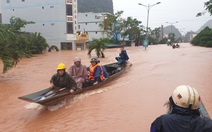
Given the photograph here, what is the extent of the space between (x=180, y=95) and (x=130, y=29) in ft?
163

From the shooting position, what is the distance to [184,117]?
252 cm

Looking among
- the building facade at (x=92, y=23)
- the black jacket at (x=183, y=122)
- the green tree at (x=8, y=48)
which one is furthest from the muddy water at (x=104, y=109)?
the building facade at (x=92, y=23)

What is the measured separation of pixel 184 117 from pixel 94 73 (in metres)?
6.47

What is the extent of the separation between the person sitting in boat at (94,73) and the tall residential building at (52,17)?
99.9 feet

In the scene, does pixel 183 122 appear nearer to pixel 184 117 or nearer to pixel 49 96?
pixel 184 117

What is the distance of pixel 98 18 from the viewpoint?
2282 inches

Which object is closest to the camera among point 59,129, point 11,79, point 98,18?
point 59,129

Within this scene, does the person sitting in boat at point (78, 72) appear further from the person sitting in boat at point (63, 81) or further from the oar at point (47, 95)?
the oar at point (47, 95)

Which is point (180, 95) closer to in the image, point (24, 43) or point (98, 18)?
point (24, 43)

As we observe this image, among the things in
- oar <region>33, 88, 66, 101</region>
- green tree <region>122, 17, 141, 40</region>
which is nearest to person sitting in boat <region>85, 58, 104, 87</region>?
oar <region>33, 88, 66, 101</region>

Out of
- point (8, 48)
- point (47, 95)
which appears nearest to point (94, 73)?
point (47, 95)

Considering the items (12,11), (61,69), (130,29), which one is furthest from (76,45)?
(61,69)

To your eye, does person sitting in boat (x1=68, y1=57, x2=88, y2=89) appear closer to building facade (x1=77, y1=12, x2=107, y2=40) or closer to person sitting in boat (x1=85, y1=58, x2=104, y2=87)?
person sitting in boat (x1=85, y1=58, x2=104, y2=87)

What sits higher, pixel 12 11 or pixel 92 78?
pixel 12 11
